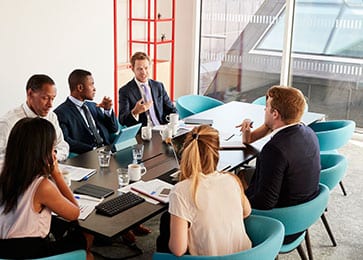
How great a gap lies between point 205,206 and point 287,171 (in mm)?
704

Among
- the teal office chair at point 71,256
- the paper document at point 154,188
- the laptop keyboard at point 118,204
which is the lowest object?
the teal office chair at point 71,256

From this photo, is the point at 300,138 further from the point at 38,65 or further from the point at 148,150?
the point at 38,65

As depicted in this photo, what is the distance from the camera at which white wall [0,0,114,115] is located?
445cm

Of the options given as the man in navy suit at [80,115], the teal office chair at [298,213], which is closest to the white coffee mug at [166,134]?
the man in navy suit at [80,115]

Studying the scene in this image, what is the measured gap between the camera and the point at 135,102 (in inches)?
168

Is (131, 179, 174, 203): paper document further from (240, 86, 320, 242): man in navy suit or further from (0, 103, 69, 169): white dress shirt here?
(0, 103, 69, 169): white dress shirt

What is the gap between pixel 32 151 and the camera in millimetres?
2082

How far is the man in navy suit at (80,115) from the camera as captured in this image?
3.58m

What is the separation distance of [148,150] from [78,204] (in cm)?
99

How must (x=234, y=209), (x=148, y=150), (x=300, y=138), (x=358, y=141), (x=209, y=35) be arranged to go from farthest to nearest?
(x=209, y=35) < (x=358, y=141) < (x=148, y=150) < (x=300, y=138) < (x=234, y=209)

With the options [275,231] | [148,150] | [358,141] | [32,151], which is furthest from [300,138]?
[358,141]

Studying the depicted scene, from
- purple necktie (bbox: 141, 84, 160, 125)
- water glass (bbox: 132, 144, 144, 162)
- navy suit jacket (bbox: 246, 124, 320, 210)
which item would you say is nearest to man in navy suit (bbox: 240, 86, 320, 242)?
navy suit jacket (bbox: 246, 124, 320, 210)

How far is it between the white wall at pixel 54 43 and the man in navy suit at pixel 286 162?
279cm

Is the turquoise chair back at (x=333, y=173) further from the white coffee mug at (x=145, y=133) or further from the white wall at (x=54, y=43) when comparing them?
the white wall at (x=54, y=43)
